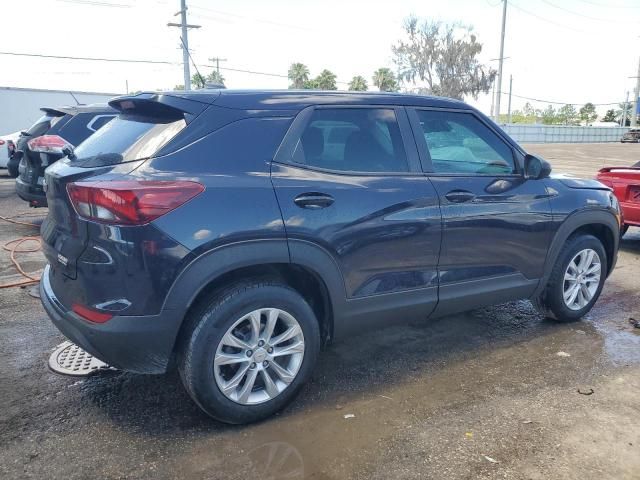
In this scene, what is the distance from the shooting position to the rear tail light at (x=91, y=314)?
262 centimetres

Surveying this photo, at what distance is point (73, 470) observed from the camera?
8.32 feet

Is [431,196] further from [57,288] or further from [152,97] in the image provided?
[57,288]

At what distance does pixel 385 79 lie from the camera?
63438 mm

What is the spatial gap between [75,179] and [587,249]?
13.0 feet

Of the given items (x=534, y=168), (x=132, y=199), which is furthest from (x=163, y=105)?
(x=534, y=168)

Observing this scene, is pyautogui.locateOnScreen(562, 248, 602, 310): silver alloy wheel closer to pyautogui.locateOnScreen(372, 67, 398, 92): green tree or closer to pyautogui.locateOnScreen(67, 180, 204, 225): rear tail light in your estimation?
pyautogui.locateOnScreen(67, 180, 204, 225): rear tail light

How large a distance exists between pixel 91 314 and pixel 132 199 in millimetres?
638

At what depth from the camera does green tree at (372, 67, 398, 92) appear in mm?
61156

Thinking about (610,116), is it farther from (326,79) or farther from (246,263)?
(246,263)

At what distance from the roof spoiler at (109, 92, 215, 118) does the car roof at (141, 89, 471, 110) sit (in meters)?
0.04

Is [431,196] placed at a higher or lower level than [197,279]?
higher

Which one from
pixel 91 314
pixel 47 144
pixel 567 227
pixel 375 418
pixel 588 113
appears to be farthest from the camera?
pixel 588 113

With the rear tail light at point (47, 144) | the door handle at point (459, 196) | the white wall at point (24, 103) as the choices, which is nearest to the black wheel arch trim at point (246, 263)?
the door handle at point (459, 196)

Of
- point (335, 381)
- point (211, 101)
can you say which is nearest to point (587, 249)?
point (335, 381)
